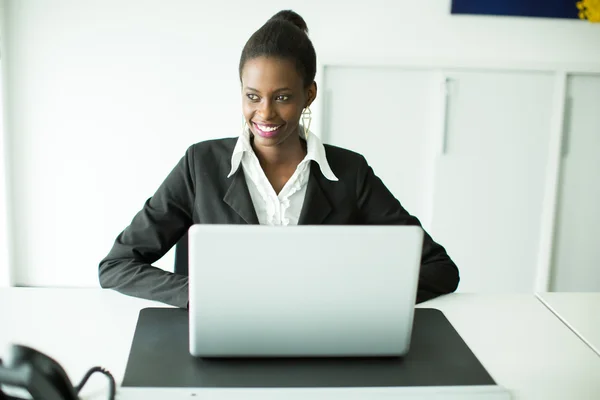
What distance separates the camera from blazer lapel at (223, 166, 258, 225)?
1575 mm

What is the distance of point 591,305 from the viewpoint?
1.51 m

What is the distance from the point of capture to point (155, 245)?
61.5 inches

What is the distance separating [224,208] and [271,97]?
317 mm

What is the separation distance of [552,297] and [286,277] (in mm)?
907

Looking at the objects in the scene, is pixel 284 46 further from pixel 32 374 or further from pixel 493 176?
pixel 493 176

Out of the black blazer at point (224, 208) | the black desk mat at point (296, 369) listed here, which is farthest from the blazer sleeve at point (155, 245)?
the black desk mat at point (296, 369)

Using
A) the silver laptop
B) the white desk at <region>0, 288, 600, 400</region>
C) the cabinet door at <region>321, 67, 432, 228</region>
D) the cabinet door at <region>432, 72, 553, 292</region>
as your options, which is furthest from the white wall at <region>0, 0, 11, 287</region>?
the silver laptop

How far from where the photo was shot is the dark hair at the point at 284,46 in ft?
4.95

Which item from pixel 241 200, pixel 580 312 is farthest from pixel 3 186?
pixel 580 312

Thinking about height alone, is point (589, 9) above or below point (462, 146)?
above

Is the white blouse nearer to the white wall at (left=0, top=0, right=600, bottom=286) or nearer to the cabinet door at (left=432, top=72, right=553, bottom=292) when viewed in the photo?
the white wall at (left=0, top=0, right=600, bottom=286)

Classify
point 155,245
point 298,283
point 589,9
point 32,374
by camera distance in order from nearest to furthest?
point 32,374
point 298,283
point 155,245
point 589,9

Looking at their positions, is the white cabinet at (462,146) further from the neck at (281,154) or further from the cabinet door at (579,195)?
the neck at (281,154)

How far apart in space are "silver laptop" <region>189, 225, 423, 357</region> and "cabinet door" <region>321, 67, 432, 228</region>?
2.23m
